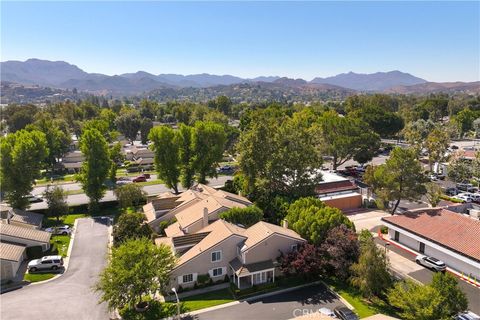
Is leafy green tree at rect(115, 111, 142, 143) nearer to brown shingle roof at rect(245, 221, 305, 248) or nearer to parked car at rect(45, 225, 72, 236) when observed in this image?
parked car at rect(45, 225, 72, 236)

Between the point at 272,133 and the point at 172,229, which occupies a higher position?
the point at 272,133

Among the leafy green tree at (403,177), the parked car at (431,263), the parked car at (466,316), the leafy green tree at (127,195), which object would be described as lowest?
the parked car at (431,263)

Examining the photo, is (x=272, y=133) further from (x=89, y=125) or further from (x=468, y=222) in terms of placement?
(x=89, y=125)

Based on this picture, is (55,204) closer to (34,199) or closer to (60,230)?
(60,230)

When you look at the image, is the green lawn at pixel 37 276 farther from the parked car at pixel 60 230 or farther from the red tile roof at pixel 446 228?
Answer: the red tile roof at pixel 446 228

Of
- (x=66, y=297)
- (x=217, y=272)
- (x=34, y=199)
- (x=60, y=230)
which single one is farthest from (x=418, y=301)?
(x=34, y=199)

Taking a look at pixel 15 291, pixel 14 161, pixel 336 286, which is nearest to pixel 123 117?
pixel 14 161

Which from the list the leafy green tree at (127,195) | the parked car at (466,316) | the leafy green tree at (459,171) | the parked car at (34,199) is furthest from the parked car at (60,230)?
the leafy green tree at (459,171)
